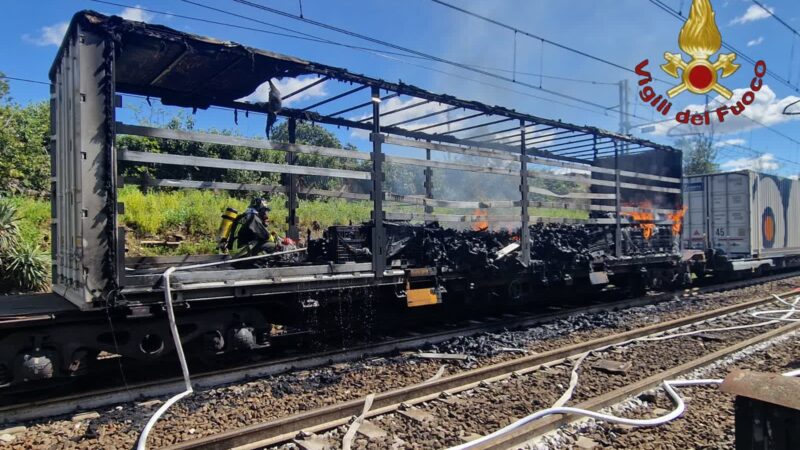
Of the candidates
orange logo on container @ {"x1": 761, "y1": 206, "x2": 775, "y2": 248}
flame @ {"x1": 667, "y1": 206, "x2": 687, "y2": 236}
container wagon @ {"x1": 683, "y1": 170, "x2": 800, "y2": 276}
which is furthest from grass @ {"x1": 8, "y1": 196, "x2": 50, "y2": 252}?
orange logo on container @ {"x1": 761, "y1": 206, "x2": 775, "y2": 248}

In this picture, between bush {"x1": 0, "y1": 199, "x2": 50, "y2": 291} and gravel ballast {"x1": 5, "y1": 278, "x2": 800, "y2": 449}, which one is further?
bush {"x1": 0, "y1": 199, "x2": 50, "y2": 291}

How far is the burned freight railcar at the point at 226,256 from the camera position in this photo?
466 centimetres

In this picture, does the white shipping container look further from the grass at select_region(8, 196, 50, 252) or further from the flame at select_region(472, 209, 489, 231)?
the grass at select_region(8, 196, 50, 252)

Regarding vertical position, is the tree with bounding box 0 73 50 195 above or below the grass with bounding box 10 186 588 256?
above

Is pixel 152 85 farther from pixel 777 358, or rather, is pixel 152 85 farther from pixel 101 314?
pixel 777 358

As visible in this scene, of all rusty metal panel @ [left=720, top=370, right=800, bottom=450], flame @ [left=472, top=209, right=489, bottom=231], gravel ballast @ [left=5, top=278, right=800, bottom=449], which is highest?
flame @ [left=472, top=209, right=489, bottom=231]

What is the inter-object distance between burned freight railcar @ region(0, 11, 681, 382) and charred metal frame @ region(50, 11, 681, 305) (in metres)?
0.02

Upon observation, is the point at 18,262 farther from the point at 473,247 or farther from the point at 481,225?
the point at 481,225

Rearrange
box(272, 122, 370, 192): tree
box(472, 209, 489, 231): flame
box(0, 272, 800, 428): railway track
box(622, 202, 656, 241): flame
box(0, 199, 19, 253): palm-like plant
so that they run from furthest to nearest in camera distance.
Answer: box(272, 122, 370, 192): tree → box(622, 202, 656, 241): flame → box(0, 199, 19, 253): palm-like plant → box(472, 209, 489, 231): flame → box(0, 272, 800, 428): railway track

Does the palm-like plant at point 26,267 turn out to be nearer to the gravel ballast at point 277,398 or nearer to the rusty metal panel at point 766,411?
the gravel ballast at point 277,398

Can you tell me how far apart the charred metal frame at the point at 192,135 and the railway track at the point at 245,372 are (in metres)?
0.93

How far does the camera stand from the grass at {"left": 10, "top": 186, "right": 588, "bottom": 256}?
12.5m

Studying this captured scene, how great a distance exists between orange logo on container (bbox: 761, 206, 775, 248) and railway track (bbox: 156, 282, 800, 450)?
11463 millimetres

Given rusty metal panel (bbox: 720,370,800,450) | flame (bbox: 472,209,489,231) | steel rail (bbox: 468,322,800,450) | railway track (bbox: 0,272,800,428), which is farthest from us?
flame (bbox: 472,209,489,231)
